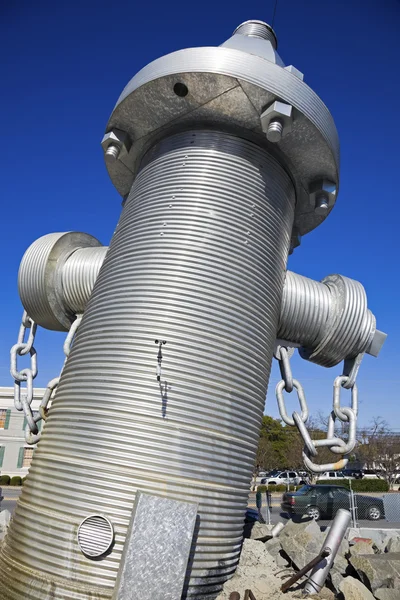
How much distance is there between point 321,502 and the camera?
58.7ft

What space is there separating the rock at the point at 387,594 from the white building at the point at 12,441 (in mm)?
34356

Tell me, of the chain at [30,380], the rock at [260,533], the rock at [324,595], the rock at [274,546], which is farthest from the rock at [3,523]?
the rock at [324,595]

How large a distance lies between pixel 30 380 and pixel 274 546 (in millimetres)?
5500

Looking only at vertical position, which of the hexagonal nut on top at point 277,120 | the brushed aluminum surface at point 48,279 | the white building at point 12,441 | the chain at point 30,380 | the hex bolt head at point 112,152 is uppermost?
the hexagonal nut on top at point 277,120

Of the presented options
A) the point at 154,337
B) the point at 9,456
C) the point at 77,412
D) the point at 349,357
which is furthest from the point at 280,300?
the point at 9,456

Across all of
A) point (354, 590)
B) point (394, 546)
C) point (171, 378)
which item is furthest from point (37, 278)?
point (394, 546)

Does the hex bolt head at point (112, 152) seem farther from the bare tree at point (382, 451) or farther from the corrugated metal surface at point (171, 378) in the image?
the bare tree at point (382, 451)

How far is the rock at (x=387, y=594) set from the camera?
5.43 meters

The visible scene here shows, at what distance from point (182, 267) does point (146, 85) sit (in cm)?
331

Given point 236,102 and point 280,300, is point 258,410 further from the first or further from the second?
point 236,102

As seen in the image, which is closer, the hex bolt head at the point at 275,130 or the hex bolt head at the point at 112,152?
the hex bolt head at the point at 275,130

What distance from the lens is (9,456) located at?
121ft

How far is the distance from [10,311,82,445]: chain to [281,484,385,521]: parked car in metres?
13.0

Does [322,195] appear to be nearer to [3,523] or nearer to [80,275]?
[80,275]
